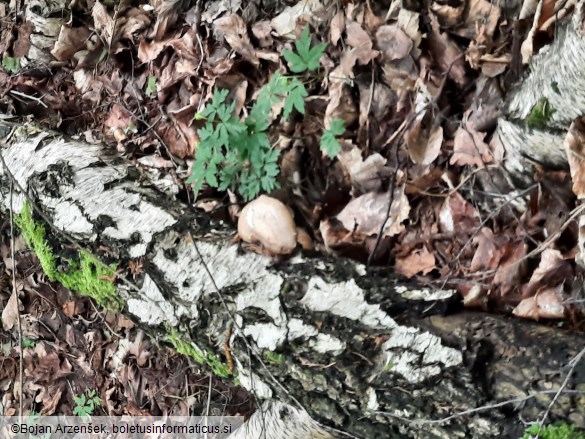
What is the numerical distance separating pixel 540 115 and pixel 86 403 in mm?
2837

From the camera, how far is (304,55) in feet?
6.95

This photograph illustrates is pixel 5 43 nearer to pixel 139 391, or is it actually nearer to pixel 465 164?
pixel 139 391

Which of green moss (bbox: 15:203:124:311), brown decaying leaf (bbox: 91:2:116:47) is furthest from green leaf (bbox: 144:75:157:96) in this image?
green moss (bbox: 15:203:124:311)

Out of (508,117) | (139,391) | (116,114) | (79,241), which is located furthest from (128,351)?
(508,117)

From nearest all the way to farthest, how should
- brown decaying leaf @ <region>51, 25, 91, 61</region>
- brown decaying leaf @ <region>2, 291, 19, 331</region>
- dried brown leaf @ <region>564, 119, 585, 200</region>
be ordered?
dried brown leaf @ <region>564, 119, 585, 200</region> < brown decaying leaf @ <region>51, 25, 91, 61</region> < brown decaying leaf @ <region>2, 291, 19, 331</region>

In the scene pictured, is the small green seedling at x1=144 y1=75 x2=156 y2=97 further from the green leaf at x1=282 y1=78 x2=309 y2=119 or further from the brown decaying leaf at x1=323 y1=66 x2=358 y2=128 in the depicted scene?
the brown decaying leaf at x1=323 y1=66 x2=358 y2=128

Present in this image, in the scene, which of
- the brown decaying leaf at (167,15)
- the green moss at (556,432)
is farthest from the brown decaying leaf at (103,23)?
the green moss at (556,432)

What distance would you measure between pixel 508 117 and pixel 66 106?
97.6 inches

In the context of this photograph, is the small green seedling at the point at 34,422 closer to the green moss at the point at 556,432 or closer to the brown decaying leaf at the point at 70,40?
the brown decaying leaf at the point at 70,40

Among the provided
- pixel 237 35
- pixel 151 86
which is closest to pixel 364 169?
pixel 237 35

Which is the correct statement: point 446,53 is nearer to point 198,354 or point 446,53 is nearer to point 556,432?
point 556,432

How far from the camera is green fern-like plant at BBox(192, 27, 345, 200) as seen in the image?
Result: 6.89 feet

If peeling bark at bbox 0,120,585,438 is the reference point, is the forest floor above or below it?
above

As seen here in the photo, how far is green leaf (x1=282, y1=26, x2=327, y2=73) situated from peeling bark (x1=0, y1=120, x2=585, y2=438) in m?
0.71
